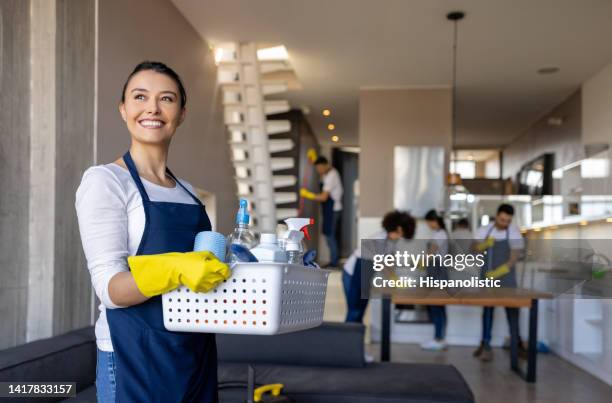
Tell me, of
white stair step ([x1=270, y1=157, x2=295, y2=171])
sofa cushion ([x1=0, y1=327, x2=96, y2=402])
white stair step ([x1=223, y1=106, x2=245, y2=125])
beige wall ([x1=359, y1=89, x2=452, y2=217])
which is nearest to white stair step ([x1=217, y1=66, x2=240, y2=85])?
white stair step ([x1=223, y1=106, x2=245, y2=125])

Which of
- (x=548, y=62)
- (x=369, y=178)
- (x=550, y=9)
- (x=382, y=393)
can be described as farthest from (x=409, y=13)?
(x=382, y=393)

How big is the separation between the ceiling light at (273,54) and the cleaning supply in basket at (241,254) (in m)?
6.00

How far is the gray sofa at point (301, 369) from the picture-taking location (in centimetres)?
250

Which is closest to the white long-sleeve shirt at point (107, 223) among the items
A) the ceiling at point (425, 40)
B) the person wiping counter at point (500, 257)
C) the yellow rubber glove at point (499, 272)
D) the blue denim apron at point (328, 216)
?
the person wiping counter at point (500, 257)

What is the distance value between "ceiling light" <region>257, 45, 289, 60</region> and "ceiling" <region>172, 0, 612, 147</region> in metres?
0.12

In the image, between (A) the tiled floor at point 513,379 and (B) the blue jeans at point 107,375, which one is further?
(A) the tiled floor at point 513,379

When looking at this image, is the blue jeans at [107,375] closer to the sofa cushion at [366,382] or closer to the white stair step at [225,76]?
the sofa cushion at [366,382]

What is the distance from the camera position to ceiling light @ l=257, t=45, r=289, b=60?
23.0 ft

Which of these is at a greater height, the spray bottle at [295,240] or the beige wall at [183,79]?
the beige wall at [183,79]

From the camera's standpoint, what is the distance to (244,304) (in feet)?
3.60

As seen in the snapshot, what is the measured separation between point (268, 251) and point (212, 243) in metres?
0.12

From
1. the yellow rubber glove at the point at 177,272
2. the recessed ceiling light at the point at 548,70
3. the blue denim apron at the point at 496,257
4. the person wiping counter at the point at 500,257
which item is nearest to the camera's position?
the yellow rubber glove at the point at 177,272

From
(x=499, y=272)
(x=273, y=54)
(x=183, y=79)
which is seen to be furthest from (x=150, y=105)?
(x=273, y=54)

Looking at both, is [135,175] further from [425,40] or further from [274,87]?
[274,87]
